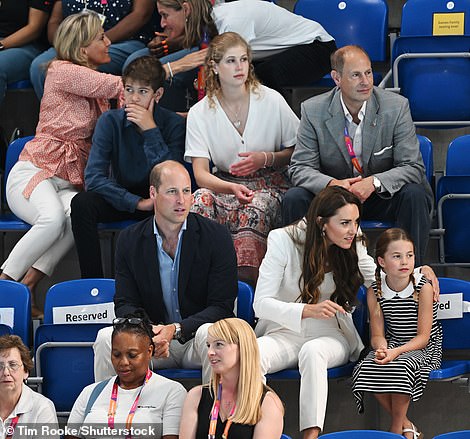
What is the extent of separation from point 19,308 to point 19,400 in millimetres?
694

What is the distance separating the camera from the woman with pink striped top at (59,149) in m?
6.09

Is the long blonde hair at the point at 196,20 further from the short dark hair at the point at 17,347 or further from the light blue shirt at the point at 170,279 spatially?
the short dark hair at the point at 17,347

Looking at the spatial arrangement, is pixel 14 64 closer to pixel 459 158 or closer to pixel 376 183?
pixel 376 183

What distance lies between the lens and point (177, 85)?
678 centimetres

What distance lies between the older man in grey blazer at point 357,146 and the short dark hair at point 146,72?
2.55 ft

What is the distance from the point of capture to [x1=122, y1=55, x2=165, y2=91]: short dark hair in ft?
20.2

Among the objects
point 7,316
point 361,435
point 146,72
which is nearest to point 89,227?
point 7,316

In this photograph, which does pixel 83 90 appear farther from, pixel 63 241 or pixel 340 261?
pixel 340 261

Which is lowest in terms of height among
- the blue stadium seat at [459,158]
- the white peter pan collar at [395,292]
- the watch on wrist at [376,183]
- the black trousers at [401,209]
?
the white peter pan collar at [395,292]

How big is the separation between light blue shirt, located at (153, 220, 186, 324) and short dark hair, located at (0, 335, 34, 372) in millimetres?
649

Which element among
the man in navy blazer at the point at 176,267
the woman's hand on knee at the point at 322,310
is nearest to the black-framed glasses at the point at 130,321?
the man in navy blazer at the point at 176,267

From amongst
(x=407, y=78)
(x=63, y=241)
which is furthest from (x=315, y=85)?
(x=63, y=241)

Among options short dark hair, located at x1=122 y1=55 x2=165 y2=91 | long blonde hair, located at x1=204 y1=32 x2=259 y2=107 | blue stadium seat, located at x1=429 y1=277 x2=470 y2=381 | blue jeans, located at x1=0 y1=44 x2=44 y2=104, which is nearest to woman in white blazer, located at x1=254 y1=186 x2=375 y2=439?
blue stadium seat, located at x1=429 y1=277 x2=470 y2=381

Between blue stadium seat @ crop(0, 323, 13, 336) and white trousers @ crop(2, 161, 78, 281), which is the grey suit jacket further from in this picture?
blue stadium seat @ crop(0, 323, 13, 336)
